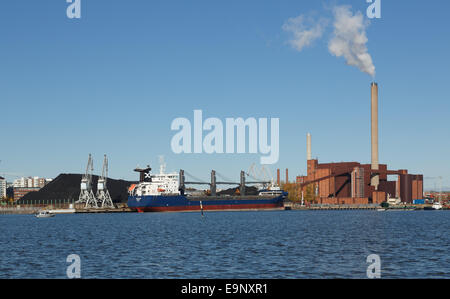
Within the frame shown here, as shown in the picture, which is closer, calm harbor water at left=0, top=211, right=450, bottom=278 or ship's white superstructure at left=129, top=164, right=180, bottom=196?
calm harbor water at left=0, top=211, right=450, bottom=278

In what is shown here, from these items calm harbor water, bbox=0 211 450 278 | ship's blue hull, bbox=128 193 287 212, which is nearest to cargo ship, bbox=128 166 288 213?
ship's blue hull, bbox=128 193 287 212

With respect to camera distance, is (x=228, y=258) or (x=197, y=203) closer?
(x=228, y=258)

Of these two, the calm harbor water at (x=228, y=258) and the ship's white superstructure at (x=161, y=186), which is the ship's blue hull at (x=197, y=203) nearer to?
the ship's white superstructure at (x=161, y=186)

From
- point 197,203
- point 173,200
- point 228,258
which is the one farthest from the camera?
point 197,203

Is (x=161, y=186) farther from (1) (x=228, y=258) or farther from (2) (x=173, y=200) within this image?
(1) (x=228, y=258)

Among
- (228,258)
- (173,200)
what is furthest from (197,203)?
(228,258)

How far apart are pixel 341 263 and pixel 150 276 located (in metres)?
12.3

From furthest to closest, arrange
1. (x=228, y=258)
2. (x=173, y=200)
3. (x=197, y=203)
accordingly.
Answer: (x=197, y=203) < (x=173, y=200) < (x=228, y=258)

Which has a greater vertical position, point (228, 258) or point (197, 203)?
point (228, 258)

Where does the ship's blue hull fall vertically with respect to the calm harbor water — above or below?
below

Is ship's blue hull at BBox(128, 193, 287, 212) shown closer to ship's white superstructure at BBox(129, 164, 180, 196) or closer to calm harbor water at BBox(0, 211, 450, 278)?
ship's white superstructure at BBox(129, 164, 180, 196)

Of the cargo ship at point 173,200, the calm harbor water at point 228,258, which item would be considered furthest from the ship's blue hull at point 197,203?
the calm harbor water at point 228,258

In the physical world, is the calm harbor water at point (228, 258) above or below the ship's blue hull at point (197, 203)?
above
